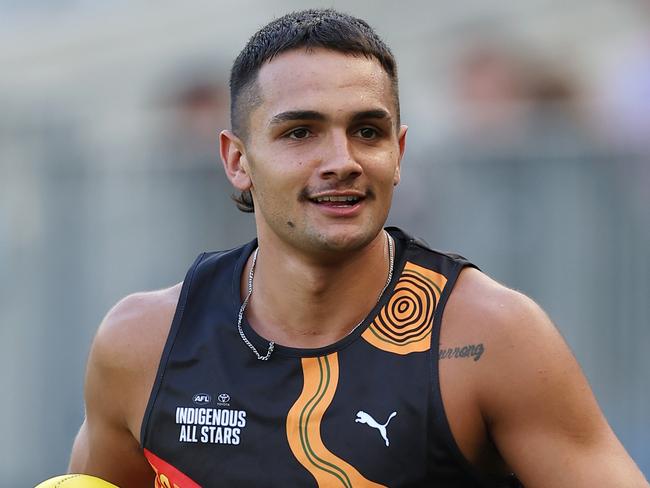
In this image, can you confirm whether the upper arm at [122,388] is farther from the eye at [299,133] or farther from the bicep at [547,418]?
the bicep at [547,418]

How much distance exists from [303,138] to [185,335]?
83 centimetres

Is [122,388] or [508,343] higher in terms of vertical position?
[508,343]

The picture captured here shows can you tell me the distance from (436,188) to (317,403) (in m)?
3.78

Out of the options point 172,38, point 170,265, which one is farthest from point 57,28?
point 170,265

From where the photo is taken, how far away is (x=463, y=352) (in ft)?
12.4

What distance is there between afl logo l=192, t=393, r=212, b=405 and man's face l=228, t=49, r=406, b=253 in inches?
22.5

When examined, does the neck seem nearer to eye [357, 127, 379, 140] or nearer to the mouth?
the mouth

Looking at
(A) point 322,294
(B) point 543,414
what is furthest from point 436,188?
(B) point 543,414

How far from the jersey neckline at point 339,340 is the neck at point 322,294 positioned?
32 mm

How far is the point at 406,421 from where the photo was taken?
3756 mm

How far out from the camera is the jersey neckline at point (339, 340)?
3.98m

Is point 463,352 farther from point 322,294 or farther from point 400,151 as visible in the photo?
point 400,151

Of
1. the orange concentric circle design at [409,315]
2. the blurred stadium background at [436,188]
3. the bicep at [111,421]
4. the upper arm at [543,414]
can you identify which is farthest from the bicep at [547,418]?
the blurred stadium background at [436,188]

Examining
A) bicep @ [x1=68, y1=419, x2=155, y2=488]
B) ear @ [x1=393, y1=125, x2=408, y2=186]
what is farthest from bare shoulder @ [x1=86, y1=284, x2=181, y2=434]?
ear @ [x1=393, y1=125, x2=408, y2=186]
